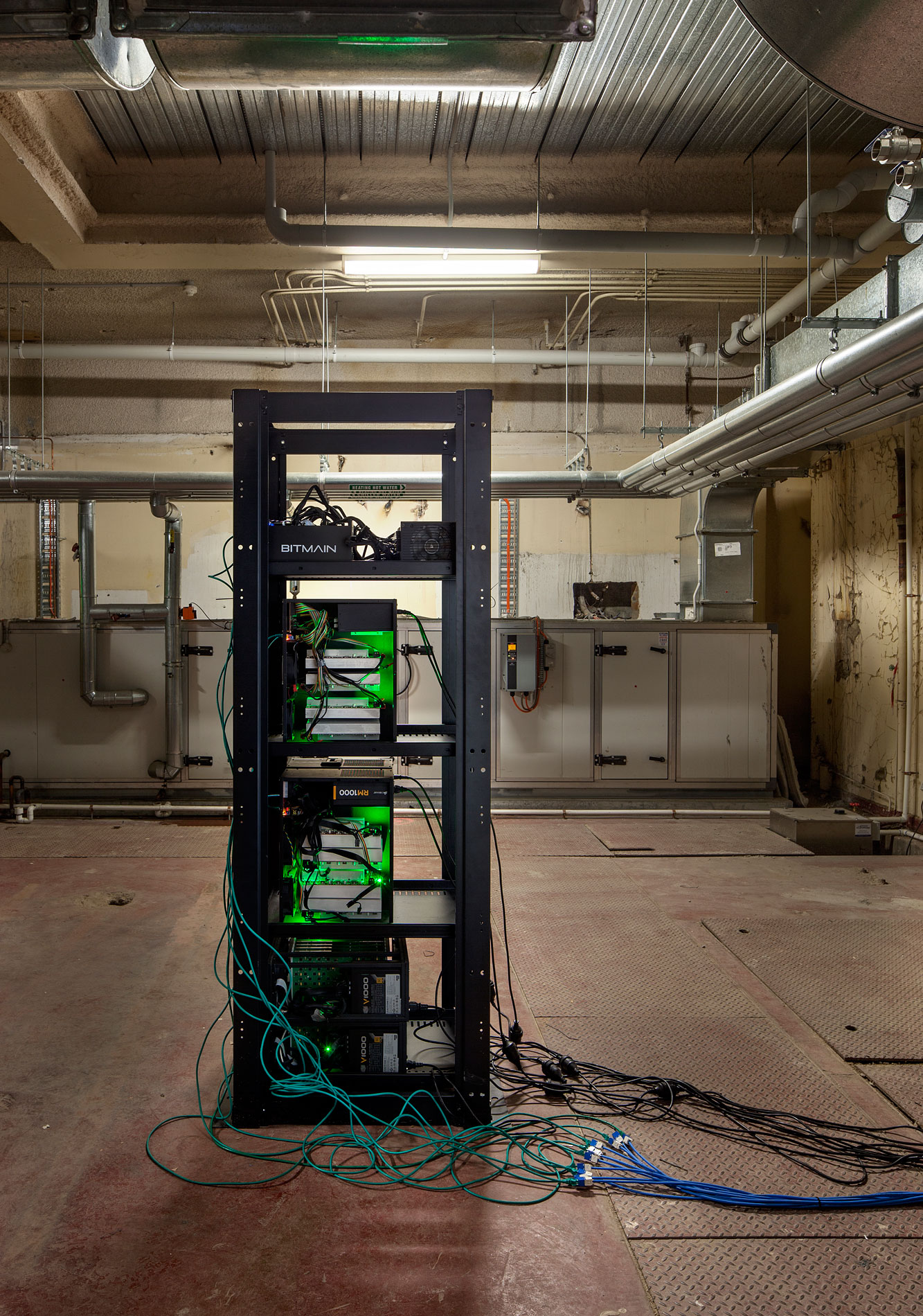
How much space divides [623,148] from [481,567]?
356 cm

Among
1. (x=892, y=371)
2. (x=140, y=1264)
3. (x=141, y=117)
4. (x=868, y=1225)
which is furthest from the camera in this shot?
(x=141, y=117)

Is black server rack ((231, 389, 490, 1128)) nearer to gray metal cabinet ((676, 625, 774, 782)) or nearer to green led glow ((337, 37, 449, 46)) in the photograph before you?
green led glow ((337, 37, 449, 46))

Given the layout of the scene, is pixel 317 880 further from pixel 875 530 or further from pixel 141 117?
pixel 875 530

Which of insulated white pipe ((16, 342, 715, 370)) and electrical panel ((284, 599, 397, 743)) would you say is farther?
insulated white pipe ((16, 342, 715, 370))

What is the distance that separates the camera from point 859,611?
255 inches

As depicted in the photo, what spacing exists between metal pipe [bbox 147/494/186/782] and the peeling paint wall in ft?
17.1

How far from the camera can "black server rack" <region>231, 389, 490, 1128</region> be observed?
7.34 ft

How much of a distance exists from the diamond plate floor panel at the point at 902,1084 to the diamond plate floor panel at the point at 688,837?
8.04ft

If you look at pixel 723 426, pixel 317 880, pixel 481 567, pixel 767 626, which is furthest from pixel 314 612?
pixel 767 626

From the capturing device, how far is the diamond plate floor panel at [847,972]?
2828mm

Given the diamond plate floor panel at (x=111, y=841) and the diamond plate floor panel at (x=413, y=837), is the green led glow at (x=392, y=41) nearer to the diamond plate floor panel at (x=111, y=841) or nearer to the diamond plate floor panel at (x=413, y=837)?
the diamond plate floor panel at (x=413, y=837)

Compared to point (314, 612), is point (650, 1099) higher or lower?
lower

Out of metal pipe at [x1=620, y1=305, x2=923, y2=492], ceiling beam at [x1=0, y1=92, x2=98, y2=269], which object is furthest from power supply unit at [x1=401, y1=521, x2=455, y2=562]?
ceiling beam at [x1=0, y1=92, x2=98, y2=269]

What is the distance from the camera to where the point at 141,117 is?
4211mm
